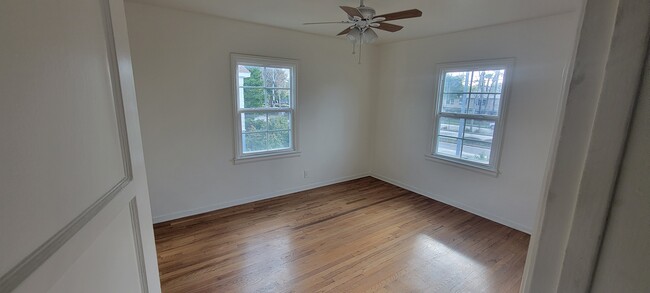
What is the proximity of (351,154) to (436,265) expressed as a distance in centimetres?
257

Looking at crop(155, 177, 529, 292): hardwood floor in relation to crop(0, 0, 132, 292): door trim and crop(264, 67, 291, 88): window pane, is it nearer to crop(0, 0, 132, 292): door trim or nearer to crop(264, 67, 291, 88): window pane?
crop(0, 0, 132, 292): door trim

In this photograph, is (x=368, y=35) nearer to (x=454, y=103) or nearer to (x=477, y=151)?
(x=454, y=103)

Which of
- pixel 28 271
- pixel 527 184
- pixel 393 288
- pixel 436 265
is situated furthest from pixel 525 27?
pixel 28 271

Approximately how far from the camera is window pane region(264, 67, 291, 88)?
11.9ft

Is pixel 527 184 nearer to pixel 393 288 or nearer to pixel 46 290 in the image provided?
pixel 393 288

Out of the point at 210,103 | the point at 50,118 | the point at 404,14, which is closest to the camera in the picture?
the point at 50,118

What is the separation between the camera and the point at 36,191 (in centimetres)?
47

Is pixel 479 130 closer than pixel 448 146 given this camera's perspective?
Yes

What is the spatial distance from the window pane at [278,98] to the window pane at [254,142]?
45 cm

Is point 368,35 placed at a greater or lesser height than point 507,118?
greater

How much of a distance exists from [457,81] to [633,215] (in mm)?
3709

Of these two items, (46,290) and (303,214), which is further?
(303,214)

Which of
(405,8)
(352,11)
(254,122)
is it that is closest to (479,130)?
(405,8)

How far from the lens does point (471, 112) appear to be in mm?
3457
